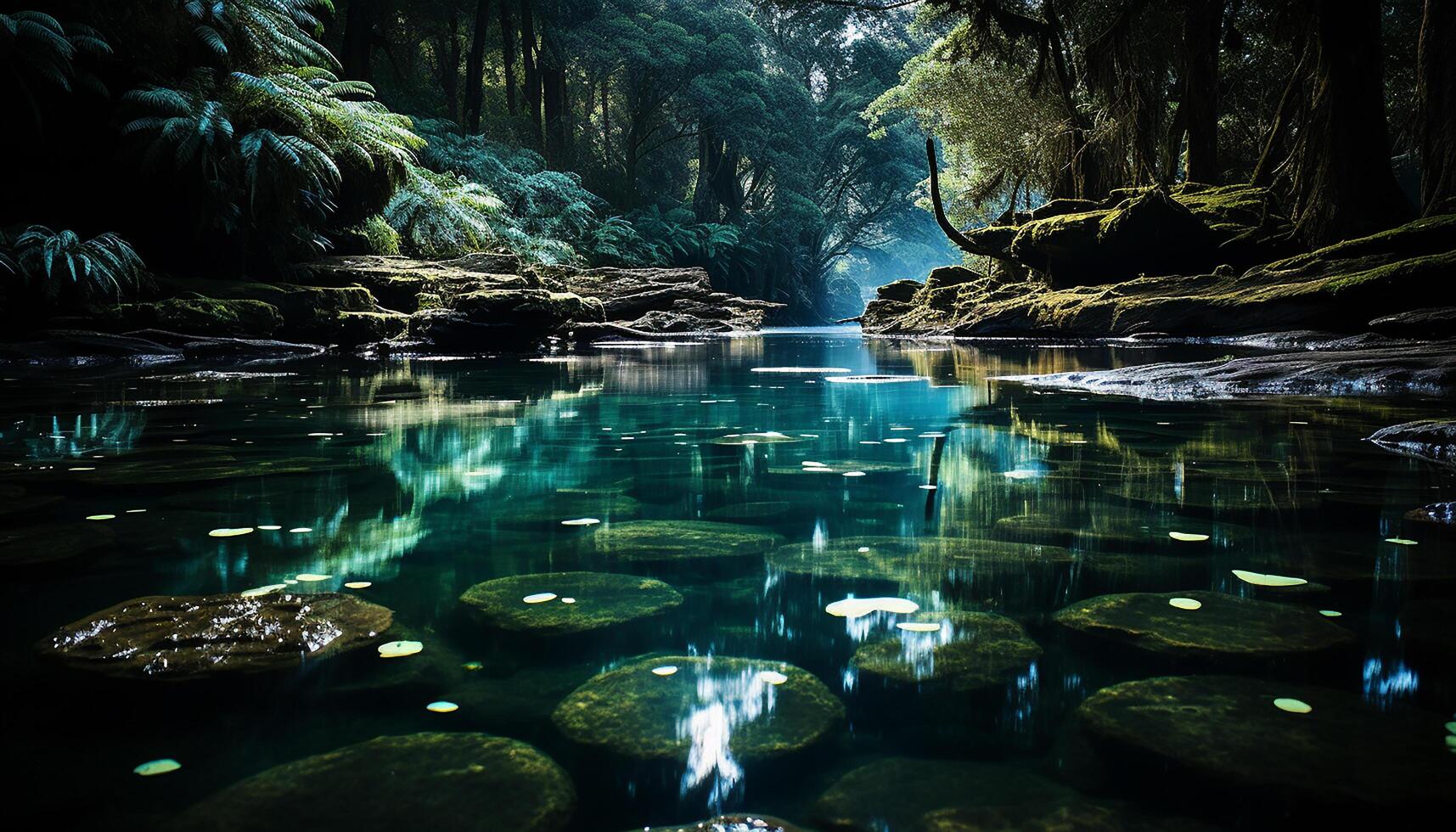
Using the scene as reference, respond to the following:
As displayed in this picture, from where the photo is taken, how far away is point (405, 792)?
1300mm

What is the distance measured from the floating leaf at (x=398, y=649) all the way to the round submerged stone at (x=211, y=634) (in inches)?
2.0

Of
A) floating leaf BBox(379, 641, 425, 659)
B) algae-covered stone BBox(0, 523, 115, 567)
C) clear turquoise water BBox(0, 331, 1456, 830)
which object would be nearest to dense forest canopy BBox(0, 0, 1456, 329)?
clear turquoise water BBox(0, 331, 1456, 830)

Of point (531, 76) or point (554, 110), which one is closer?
point (531, 76)

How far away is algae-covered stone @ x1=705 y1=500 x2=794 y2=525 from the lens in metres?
3.06

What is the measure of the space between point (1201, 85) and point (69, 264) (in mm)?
16636

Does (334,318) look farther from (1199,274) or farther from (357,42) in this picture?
(1199,274)

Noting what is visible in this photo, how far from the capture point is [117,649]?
5.82ft

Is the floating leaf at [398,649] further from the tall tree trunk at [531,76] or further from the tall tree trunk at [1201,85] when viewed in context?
the tall tree trunk at [531,76]

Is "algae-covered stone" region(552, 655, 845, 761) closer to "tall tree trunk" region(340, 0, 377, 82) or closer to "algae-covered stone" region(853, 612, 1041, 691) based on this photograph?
"algae-covered stone" region(853, 612, 1041, 691)

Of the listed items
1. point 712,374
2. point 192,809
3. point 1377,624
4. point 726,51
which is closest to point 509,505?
point 192,809

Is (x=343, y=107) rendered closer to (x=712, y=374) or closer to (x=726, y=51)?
(x=712, y=374)

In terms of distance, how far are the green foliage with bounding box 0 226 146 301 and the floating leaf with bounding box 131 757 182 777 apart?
10.6 metres

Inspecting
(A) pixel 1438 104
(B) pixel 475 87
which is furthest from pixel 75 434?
(B) pixel 475 87

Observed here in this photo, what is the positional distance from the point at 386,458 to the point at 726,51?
3379cm
